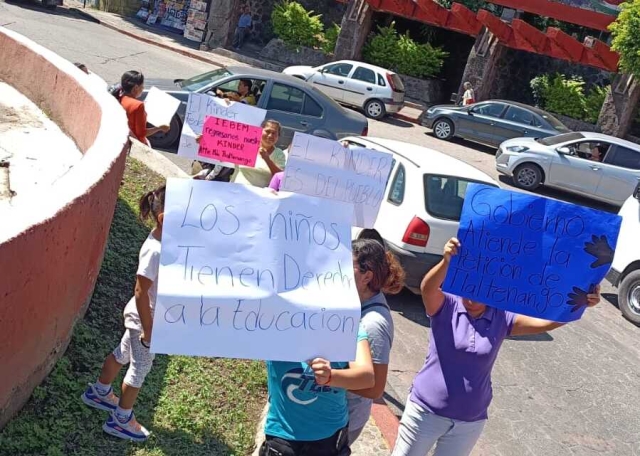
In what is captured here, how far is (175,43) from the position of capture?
96.2 ft

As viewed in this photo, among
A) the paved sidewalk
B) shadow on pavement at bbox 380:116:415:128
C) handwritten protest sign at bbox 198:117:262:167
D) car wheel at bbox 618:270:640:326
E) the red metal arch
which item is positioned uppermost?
the red metal arch

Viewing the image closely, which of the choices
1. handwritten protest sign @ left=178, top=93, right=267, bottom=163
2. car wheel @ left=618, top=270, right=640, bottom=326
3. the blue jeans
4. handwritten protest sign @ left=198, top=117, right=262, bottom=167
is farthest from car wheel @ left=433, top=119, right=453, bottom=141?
the blue jeans

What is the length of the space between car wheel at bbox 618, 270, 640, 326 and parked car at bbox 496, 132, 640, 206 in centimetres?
662

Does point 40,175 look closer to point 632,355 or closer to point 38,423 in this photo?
point 38,423

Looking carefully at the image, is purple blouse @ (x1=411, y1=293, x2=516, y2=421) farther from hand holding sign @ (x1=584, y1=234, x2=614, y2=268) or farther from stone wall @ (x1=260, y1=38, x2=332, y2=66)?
stone wall @ (x1=260, y1=38, x2=332, y2=66)

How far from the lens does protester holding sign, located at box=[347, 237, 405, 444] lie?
12.2 ft

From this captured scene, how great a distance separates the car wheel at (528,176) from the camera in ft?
58.7

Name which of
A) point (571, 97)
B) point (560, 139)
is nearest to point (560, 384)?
point (560, 139)

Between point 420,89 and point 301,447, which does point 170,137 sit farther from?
point 420,89

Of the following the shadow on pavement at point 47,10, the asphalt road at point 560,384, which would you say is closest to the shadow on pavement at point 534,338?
the asphalt road at point 560,384

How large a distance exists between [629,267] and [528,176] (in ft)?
23.5

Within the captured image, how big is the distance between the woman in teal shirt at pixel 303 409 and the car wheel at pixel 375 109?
2020 centimetres

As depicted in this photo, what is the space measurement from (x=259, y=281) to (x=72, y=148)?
569 cm

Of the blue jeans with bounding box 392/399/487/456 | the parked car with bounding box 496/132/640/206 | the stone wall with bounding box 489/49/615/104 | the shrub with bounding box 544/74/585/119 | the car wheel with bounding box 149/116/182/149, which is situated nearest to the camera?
the blue jeans with bounding box 392/399/487/456
